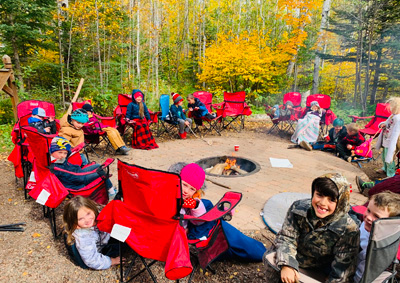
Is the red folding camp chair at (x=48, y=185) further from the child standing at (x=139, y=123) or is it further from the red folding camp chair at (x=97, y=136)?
the child standing at (x=139, y=123)

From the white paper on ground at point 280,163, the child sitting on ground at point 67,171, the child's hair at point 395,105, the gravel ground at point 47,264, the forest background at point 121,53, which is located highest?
the forest background at point 121,53

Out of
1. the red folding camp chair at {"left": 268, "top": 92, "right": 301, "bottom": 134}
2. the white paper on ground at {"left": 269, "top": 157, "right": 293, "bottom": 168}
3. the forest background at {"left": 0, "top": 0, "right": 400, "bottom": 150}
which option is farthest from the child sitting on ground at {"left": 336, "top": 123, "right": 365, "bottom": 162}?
the forest background at {"left": 0, "top": 0, "right": 400, "bottom": 150}

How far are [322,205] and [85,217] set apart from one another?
5.61ft

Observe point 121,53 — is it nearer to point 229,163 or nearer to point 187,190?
point 229,163

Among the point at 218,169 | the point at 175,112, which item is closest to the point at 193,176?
the point at 218,169

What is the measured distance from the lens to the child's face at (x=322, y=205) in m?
1.31

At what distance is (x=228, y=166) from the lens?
420 centimetres

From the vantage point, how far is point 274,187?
3.50m

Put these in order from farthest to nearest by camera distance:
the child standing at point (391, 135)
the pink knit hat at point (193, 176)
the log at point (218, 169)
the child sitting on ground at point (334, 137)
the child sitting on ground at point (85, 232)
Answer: the child sitting on ground at point (334, 137) < the log at point (218, 169) < the child standing at point (391, 135) < the child sitting on ground at point (85, 232) < the pink knit hat at point (193, 176)

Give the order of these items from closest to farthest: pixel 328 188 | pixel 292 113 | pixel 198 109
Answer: pixel 328 188 < pixel 198 109 < pixel 292 113

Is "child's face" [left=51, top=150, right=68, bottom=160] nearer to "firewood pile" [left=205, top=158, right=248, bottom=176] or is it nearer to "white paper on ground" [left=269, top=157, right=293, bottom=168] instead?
"firewood pile" [left=205, top=158, right=248, bottom=176]

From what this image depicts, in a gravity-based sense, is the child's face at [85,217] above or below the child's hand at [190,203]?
below

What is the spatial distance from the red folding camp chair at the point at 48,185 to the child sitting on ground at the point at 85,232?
364 mm

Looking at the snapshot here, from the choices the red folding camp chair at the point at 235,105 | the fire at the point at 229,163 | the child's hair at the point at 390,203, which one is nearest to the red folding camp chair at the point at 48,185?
the fire at the point at 229,163
